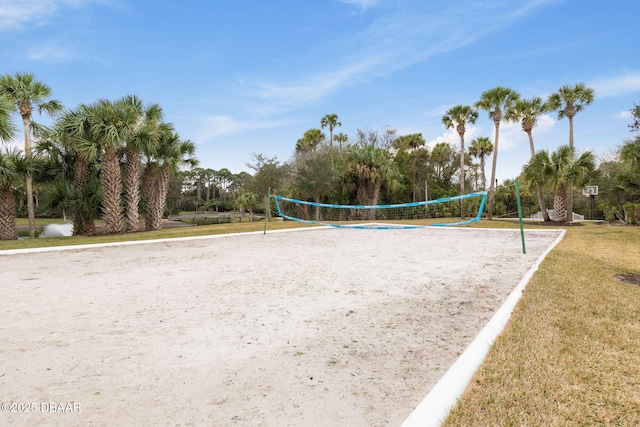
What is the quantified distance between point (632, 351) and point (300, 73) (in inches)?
831

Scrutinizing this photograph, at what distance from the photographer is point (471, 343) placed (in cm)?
302

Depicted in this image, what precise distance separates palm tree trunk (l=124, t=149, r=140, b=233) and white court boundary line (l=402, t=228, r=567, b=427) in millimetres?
17686

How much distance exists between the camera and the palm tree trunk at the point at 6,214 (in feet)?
48.7

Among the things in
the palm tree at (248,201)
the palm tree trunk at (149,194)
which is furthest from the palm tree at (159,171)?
the palm tree at (248,201)

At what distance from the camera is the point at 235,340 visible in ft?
10.7

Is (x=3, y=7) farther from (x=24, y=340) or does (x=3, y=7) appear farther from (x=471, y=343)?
(x=471, y=343)

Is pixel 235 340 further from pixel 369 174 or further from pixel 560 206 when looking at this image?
pixel 369 174

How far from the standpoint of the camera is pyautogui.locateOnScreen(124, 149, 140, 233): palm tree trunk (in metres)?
16.5

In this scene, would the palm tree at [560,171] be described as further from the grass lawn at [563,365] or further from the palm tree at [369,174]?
the grass lawn at [563,365]

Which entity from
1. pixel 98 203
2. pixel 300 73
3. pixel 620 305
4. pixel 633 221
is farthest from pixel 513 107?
pixel 98 203

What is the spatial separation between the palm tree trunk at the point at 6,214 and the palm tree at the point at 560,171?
2912 cm

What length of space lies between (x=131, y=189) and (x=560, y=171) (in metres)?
Answer: 24.7

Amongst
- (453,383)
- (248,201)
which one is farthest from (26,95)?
(453,383)

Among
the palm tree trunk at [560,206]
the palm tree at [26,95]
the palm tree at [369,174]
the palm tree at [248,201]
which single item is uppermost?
the palm tree at [26,95]
